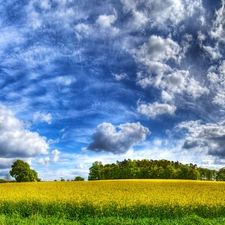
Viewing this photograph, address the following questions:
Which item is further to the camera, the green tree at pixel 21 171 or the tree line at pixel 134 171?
the tree line at pixel 134 171

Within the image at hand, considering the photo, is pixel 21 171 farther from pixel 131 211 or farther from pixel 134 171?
pixel 131 211

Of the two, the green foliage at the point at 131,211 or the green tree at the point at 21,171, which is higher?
the green tree at the point at 21,171

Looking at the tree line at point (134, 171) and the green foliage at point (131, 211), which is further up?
the tree line at point (134, 171)

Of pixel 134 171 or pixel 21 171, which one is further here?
pixel 134 171

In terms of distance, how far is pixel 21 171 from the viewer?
5438 cm

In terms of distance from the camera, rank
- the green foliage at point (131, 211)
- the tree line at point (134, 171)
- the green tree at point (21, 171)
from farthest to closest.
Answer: the tree line at point (134, 171)
the green tree at point (21, 171)
the green foliage at point (131, 211)

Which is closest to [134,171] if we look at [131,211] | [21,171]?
[21,171]

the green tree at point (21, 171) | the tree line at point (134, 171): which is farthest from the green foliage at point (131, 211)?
the tree line at point (134, 171)

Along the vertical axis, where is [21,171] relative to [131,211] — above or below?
above

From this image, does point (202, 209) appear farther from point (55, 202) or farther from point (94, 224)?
point (55, 202)

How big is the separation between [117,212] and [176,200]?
4.07 metres

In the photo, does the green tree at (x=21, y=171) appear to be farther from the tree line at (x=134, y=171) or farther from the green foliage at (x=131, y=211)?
the green foliage at (x=131, y=211)

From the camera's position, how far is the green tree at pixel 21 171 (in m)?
54.1

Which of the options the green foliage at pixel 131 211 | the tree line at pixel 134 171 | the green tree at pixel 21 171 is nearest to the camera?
the green foliage at pixel 131 211
